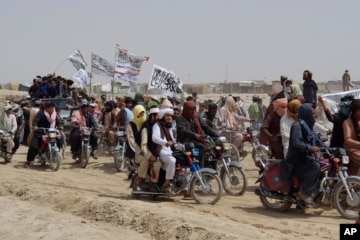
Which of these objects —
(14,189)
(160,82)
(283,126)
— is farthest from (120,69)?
(283,126)

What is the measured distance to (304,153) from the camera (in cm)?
884

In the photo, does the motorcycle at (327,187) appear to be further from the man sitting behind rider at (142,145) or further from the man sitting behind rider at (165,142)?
the man sitting behind rider at (142,145)

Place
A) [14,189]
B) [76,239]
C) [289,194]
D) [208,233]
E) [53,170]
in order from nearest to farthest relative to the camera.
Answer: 1. [208,233]
2. [76,239]
3. [289,194]
4. [14,189]
5. [53,170]

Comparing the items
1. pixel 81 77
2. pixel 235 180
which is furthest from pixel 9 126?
pixel 81 77

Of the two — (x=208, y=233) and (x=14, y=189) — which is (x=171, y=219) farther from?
(x=14, y=189)

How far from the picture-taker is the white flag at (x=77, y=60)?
88.2 ft

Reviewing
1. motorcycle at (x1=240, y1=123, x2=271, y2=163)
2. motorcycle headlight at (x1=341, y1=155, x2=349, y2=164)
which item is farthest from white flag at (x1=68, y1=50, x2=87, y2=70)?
motorcycle headlight at (x1=341, y1=155, x2=349, y2=164)

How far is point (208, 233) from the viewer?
23.9 feet

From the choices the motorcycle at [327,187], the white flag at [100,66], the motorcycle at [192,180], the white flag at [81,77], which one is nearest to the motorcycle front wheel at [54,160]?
the motorcycle at [192,180]

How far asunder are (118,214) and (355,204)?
10.7 feet

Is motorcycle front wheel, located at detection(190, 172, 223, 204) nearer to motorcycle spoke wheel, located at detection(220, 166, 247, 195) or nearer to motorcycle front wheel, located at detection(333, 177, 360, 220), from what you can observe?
motorcycle spoke wheel, located at detection(220, 166, 247, 195)

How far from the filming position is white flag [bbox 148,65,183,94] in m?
19.7

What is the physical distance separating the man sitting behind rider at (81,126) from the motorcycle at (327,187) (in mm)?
6550

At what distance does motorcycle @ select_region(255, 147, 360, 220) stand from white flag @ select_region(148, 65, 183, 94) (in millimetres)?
10620
